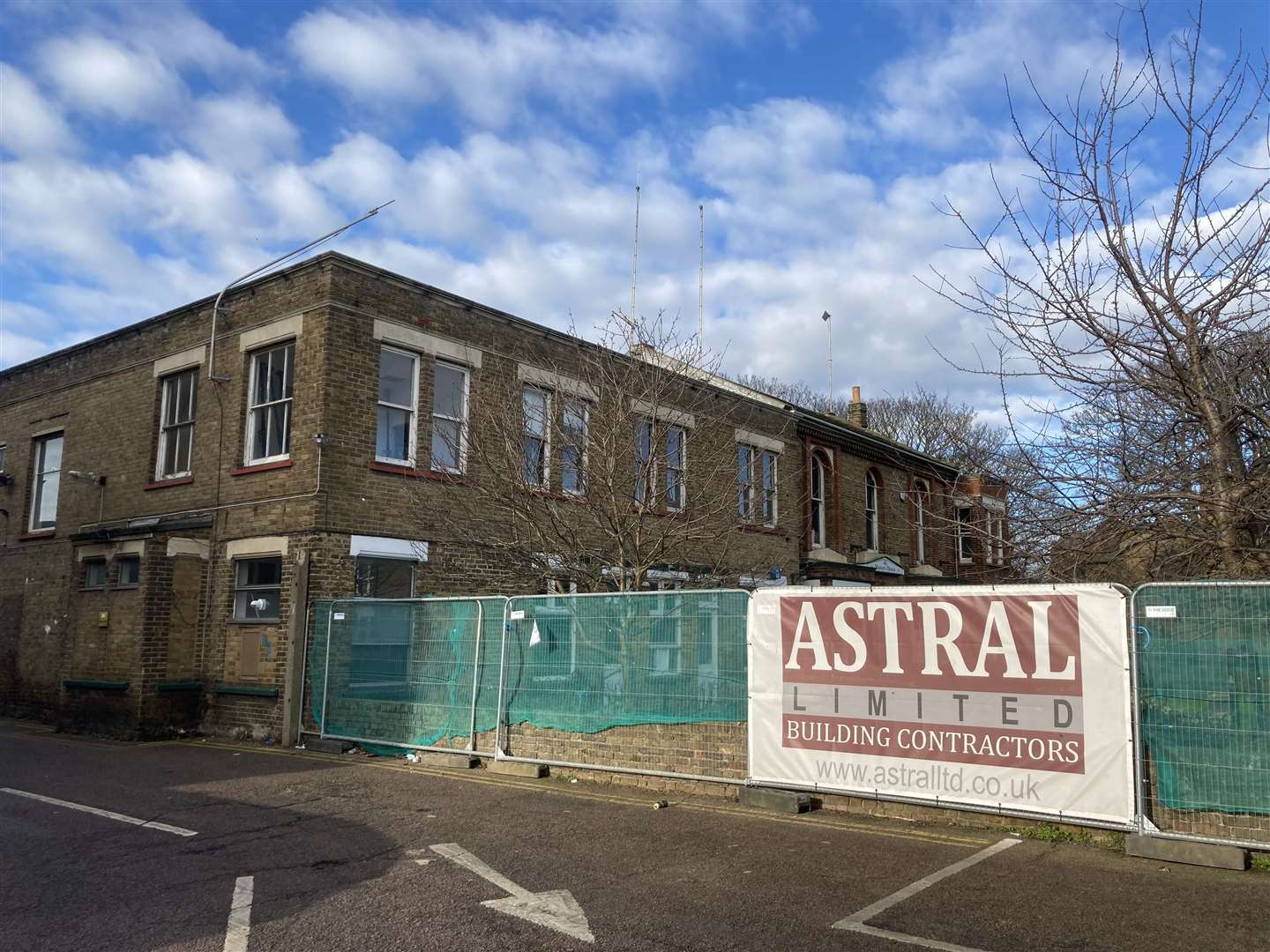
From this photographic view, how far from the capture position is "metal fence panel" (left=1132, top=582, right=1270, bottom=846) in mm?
6887

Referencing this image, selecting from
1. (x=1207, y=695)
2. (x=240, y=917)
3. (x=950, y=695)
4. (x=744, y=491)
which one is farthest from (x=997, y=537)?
(x=744, y=491)

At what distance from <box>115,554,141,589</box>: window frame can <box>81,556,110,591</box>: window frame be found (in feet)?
0.76

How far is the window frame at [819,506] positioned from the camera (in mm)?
25266

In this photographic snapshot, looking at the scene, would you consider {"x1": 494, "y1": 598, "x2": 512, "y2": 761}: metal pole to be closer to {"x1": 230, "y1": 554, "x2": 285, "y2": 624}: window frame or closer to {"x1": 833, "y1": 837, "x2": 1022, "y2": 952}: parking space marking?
{"x1": 230, "y1": 554, "x2": 285, "y2": 624}: window frame

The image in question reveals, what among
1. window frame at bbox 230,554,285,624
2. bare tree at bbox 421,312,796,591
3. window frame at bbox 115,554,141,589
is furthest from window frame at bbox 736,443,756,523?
window frame at bbox 115,554,141,589

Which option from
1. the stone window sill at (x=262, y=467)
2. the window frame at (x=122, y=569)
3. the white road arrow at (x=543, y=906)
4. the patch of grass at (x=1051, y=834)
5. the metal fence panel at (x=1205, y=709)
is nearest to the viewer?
the white road arrow at (x=543, y=906)

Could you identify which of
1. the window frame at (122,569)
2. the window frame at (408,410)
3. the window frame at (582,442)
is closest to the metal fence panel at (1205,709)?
the window frame at (582,442)

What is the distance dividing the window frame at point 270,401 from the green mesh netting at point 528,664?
2906 millimetres

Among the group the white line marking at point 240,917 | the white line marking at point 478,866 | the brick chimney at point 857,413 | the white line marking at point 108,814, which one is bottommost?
the white line marking at point 108,814

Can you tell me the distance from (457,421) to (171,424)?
237 inches

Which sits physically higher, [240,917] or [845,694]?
[845,694]

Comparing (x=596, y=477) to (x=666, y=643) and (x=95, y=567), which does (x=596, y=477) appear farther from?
(x=95, y=567)

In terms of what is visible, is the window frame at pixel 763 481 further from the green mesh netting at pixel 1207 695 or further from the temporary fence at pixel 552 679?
the green mesh netting at pixel 1207 695

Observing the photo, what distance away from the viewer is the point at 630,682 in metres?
10.3
